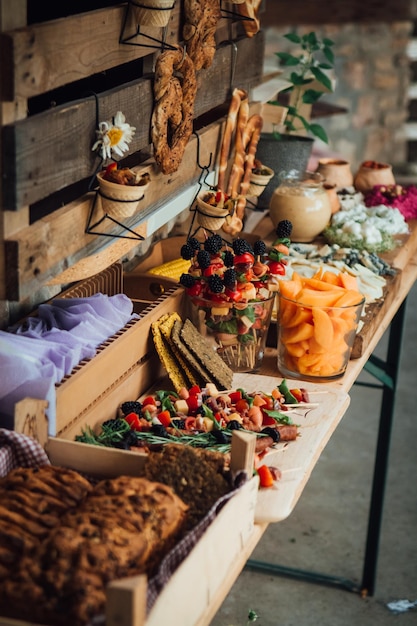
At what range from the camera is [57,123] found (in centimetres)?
213

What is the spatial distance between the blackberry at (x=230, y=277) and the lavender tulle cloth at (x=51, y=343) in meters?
0.26

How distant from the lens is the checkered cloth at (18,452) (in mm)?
1899

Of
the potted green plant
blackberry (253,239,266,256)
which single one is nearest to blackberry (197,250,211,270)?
blackberry (253,239,266,256)

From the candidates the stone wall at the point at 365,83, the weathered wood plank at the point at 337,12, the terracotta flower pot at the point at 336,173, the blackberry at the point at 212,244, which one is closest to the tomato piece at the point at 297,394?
the blackberry at the point at 212,244

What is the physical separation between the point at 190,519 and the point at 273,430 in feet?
1.80

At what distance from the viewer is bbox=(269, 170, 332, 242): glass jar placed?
144 inches

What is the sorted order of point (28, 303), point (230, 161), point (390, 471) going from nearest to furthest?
1. point (28, 303)
2. point (230, 161)
3. point (390, 471)

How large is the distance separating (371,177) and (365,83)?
14.8ft

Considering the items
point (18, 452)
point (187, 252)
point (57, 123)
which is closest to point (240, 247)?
point (187, 252)

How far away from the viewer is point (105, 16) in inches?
91.6

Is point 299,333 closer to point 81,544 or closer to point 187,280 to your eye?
point 187,280

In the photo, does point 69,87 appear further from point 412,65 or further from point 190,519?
point 412,65

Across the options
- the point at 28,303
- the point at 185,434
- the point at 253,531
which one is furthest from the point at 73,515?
the point at 28,303

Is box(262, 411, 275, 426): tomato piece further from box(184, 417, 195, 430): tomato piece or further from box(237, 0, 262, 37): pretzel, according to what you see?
box(237, 0, 262, 37): pretzel
